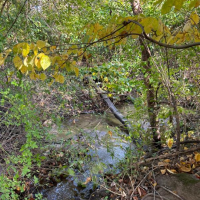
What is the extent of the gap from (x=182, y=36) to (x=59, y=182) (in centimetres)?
294

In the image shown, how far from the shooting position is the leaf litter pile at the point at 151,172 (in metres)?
2.05

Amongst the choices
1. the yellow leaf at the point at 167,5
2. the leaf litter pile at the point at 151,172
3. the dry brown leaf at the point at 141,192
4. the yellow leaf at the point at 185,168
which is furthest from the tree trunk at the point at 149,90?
the yellow leaf at the point at 167,5

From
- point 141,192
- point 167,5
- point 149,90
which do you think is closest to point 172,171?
point 141,192

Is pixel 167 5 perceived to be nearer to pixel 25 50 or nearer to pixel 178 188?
pixel 25 50

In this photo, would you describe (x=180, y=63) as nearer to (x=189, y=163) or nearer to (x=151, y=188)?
(x=189, y=163)

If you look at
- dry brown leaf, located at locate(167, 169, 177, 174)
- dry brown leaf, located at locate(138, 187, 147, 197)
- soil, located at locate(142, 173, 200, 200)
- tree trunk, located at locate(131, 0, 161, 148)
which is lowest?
dry brown leaf, located at locate(138, 187, 147, 197)

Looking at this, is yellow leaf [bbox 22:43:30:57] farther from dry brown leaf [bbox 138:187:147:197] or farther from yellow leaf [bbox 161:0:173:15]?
dry brown leaf [bbox 138:187:147:197]

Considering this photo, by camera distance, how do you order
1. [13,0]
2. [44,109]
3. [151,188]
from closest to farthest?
[151,188] → [13,0] → [44,109]

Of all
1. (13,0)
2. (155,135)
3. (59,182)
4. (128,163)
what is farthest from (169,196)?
(13,0)

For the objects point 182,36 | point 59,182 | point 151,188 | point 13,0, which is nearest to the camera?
point 182,36

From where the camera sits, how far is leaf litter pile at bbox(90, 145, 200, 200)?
2.05 metres

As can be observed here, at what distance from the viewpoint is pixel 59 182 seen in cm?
310

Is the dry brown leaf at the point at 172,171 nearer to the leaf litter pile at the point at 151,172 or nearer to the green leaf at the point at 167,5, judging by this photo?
the leaf litter pile at the point at 151,172

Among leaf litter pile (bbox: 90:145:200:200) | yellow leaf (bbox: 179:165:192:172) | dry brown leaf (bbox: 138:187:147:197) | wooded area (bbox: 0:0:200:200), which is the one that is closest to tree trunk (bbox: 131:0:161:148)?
wooded area (bbox: 0:0:200:200)
